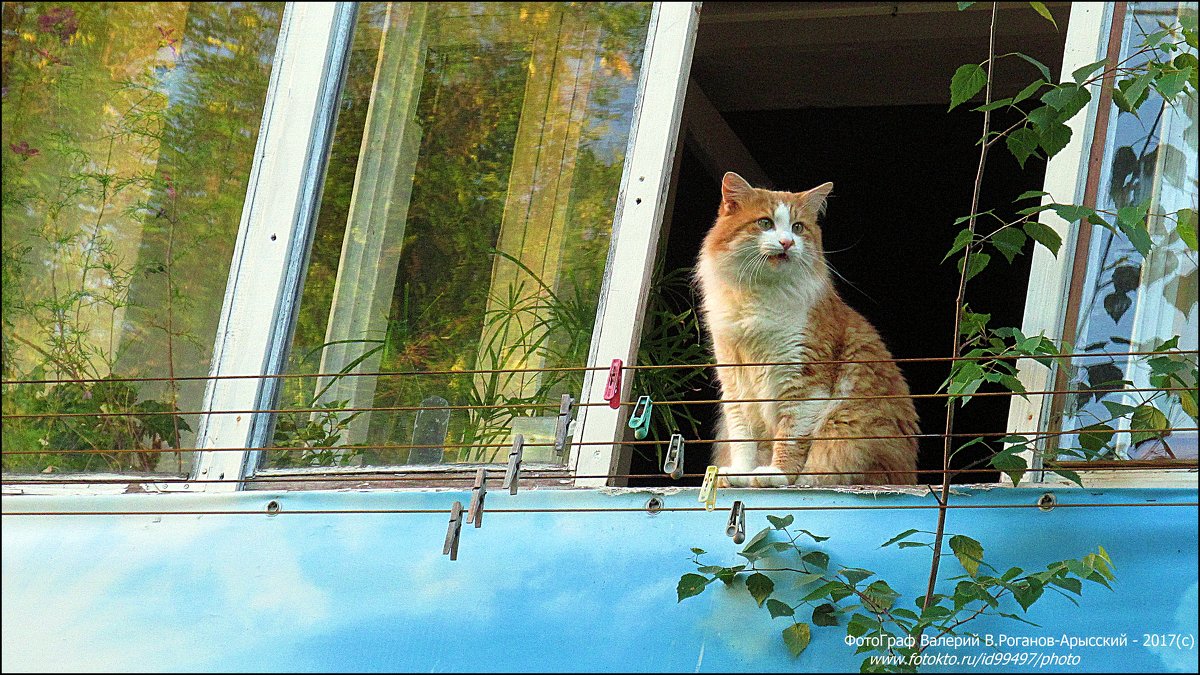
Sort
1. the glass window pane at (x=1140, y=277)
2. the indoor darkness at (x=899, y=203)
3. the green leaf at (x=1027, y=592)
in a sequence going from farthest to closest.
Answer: the indoor darkness at (x=899, y=203) → the glass window pane at (x=1140, y=277) → the green leaf at (x=1027, y=592)

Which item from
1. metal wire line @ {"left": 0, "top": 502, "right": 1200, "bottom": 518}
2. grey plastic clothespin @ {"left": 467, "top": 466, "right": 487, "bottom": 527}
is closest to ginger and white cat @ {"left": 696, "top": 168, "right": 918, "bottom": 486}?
metal wire line @ {"left": 0, "top": 502, "right": 1200, "bottom": 518}

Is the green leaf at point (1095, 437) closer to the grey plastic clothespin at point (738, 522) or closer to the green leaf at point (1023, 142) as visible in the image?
the green leaf at point (1023, 142)

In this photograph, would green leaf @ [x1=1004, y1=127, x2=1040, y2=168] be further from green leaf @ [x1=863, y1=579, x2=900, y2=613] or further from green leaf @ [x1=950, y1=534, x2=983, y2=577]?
green leaf @ [x1=863, y1=579, x2=900, y2=613]

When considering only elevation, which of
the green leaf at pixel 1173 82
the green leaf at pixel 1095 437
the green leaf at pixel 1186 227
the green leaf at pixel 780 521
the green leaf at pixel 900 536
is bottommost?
the green leaf at pixel 780 521

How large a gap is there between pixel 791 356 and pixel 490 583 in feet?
2.52

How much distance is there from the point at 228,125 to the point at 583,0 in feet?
2.90

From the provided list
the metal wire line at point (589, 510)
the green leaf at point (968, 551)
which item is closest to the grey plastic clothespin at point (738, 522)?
the metal wire line at point (589, 510)

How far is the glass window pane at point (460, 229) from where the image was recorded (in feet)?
8.98

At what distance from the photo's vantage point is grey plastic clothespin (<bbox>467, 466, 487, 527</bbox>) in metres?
2.25

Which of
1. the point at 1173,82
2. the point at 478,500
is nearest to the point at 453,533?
the point at 478,500

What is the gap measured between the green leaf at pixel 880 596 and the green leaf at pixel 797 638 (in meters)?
0.12

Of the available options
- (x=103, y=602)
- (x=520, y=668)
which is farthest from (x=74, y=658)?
(x=520, y=668)

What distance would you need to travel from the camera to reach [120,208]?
3.02m

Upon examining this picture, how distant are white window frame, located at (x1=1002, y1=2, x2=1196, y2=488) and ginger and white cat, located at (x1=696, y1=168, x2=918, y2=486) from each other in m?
Result: 0.30
